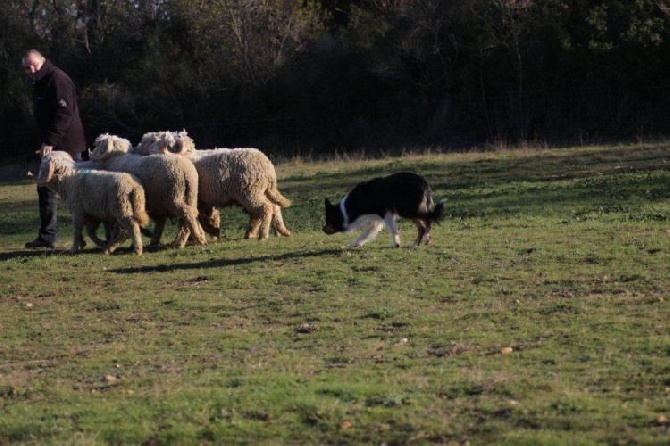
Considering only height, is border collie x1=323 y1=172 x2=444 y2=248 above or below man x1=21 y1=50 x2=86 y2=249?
below

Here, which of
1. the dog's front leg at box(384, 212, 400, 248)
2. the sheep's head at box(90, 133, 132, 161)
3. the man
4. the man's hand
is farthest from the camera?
the sheep's head at box(90, 133, 132, 161)

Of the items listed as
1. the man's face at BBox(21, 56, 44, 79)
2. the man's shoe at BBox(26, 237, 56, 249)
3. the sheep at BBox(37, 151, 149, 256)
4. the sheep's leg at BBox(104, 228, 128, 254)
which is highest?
the man's face at BBox(21, 56, 44, 79)

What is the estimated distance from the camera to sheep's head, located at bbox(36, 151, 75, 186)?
16734 mm

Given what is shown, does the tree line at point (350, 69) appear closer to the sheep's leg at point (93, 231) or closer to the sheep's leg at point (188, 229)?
the sheep's leg at point (188, 229)

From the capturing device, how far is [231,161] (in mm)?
17156

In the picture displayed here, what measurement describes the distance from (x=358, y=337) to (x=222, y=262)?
524cm

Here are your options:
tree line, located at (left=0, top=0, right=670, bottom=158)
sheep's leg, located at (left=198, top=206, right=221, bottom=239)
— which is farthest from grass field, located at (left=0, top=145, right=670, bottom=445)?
tree line, located at (left=0, top=0, right=670, bottom=158)

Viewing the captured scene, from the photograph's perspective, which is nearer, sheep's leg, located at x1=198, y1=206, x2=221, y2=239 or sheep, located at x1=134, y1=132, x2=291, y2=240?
sheep, located at x1=134, y1=132, x2=291, y2=240

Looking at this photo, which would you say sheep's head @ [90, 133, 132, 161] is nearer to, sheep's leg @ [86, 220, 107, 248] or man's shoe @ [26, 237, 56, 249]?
sheep's leg @ [86, 220, 107, 248]

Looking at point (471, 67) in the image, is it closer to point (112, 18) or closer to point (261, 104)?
point (261, 104)

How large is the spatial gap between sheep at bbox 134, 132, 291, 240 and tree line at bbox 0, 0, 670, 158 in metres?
18.7

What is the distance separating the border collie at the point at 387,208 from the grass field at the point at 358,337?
35cm

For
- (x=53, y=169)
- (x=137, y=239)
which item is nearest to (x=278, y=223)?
(x=137, y=239)

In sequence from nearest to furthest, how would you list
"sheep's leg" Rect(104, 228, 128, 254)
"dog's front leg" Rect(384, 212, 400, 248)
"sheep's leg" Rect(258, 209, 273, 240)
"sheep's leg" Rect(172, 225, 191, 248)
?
"dog's front leg" Rect(384, 212, 400, 248) → "sheep's leg" Rect(104, 228, 128, 254) → "sheep's leg" Rect(172, 225, 191, 248) → "sheep's leg" Rect(258, 209, 273, 240)
